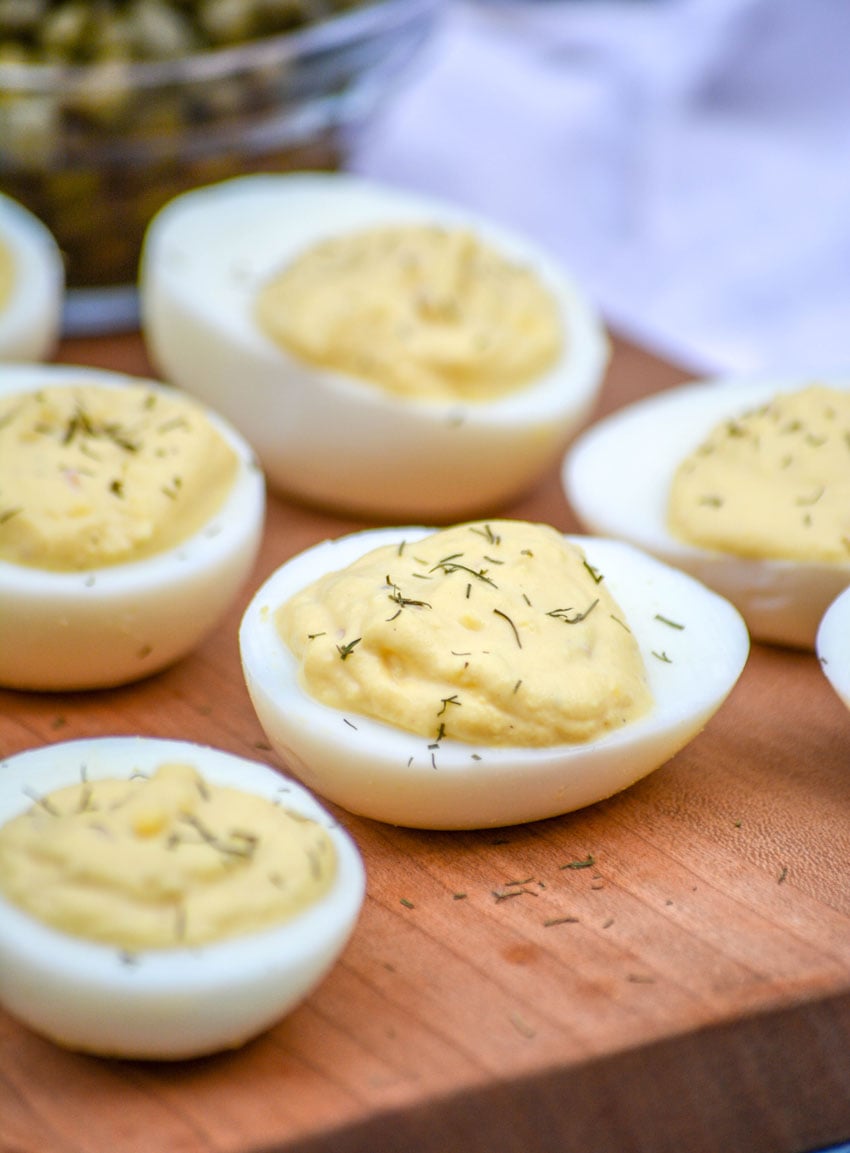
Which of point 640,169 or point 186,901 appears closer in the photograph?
point 186,901

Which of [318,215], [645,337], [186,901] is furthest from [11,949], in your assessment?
[645,337]

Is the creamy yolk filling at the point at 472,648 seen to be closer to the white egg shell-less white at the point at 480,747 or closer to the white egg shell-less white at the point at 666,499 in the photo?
the white egg shell-less white at the point at 480,747

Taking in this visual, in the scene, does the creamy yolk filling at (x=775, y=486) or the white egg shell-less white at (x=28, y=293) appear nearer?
the creamy yolk filling at (x=775, y=486)

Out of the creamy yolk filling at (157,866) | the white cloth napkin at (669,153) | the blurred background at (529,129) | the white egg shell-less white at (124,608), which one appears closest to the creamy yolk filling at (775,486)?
the blurred background at (529,129)

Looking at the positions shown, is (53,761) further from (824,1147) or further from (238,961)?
(824,1147)

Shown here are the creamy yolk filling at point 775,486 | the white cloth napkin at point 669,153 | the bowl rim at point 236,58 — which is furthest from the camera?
the white cloth napkin at point 669,153

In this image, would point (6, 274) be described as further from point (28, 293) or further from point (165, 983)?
point (165, 983)
